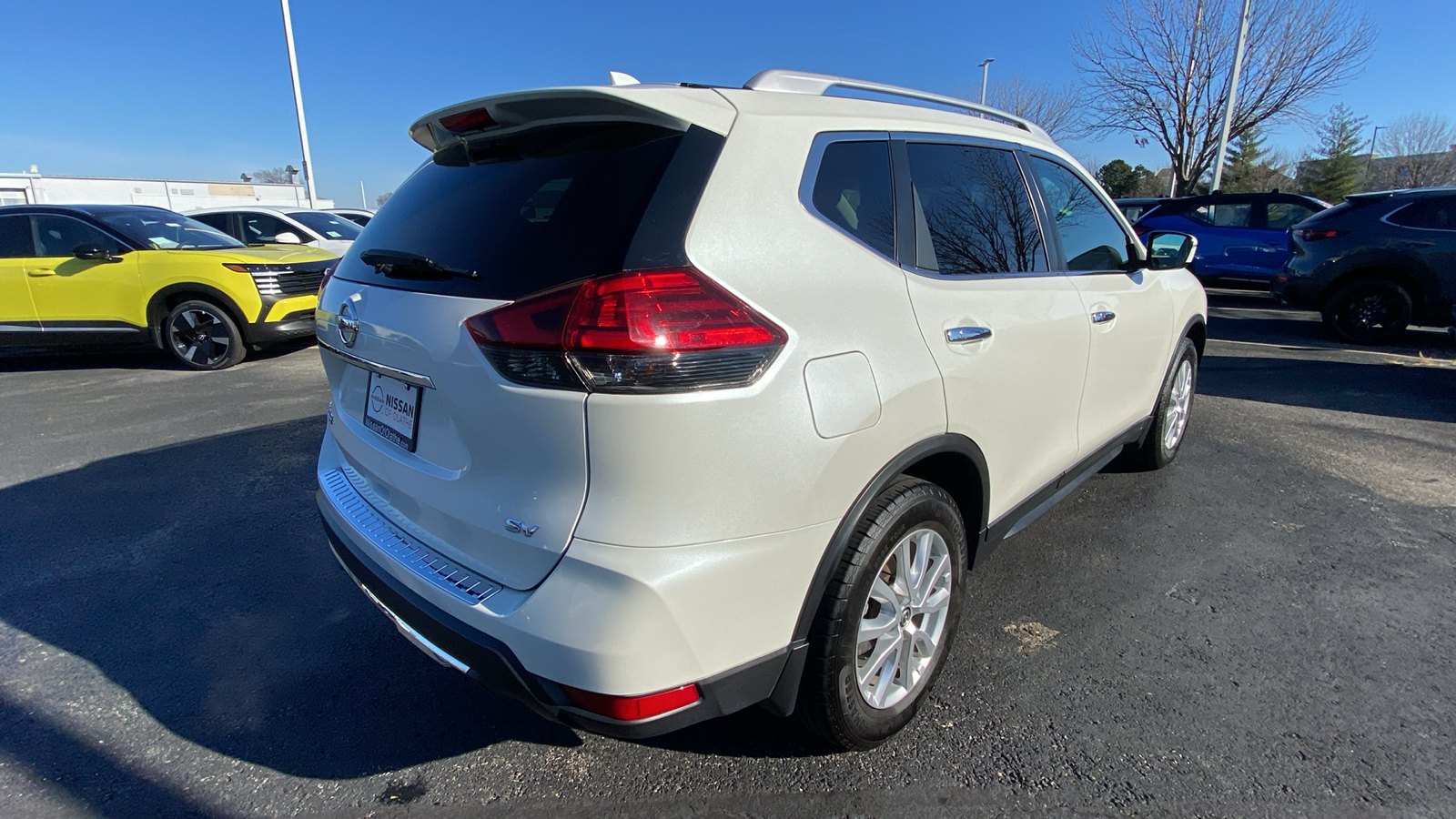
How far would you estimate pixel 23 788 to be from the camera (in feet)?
6.70

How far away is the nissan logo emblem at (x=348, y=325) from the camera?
2.09 meters

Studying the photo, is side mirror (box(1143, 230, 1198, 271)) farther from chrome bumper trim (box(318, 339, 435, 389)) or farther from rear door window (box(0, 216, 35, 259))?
rear door window (box(0, 216, 35, 259))

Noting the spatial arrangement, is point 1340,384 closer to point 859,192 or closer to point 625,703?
point 859,192

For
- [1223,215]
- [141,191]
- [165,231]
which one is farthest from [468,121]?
[141,191]

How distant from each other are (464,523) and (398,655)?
1.19m

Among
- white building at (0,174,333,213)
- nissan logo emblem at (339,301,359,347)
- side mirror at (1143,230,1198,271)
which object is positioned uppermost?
white building at (0,174,333,213)

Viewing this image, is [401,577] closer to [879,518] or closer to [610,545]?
[610,545]

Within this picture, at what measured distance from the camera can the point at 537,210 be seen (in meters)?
1.79

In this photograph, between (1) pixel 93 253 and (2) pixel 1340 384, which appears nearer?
(2) pixel 1340 384

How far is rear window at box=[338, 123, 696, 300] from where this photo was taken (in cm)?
163

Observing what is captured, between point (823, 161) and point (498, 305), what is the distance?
0.91m

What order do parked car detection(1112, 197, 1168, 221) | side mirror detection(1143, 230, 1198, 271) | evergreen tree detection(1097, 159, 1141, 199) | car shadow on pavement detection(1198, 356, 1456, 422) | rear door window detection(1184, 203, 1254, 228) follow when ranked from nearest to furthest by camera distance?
1. side mirror detection(1143, 230, 1198, 271)
2. car shadow on pavement detection(1198, 356, 1456, 422)
3. rear door window detection(1184, 203, 1254, 228)
4. parked car detection(1112, 197, 1168, 221)
5. evergreen tree detection(1097, 159, 1141, 199)

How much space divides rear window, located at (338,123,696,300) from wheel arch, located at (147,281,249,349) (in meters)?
6.44

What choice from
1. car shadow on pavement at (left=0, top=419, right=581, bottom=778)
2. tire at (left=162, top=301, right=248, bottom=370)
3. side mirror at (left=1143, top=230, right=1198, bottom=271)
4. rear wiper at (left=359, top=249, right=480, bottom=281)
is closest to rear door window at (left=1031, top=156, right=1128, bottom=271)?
side mirror at (left=1143, top=230, right=1198, bottom=271)
